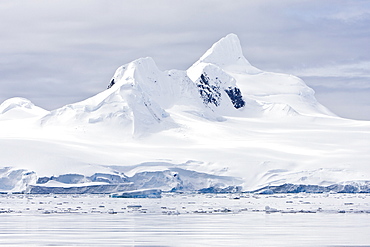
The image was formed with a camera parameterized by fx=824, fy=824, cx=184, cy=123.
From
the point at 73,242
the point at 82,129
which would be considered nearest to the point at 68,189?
the point at 82,129

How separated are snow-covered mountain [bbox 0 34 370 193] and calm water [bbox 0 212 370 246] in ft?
87.6

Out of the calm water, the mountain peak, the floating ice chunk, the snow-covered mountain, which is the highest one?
the mountain peak

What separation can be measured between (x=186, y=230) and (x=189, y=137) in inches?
2137

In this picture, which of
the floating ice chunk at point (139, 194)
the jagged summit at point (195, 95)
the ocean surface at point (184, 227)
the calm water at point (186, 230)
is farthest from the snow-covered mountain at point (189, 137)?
the calm water at point (186, 230)

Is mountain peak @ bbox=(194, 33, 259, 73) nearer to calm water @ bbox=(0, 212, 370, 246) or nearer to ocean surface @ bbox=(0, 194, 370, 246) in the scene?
ocean surface @ bbox=(0, 194, 370, 246)

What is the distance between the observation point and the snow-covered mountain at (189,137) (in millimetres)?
58625

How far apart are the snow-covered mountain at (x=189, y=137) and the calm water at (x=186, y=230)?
2671 cm

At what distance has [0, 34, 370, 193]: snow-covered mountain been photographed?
58625 millimetres

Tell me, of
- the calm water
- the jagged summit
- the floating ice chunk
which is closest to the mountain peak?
the jagged summit

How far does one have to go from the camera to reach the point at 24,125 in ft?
262

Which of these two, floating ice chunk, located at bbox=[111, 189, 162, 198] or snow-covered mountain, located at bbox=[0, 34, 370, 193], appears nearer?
floating ice chunk, located at bbox=[111, 189, 162, 198]

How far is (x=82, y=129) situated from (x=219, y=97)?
26068 millimetres

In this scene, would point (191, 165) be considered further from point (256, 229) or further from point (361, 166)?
point (256, 229)

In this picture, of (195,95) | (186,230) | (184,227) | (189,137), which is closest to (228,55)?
(195,95)
